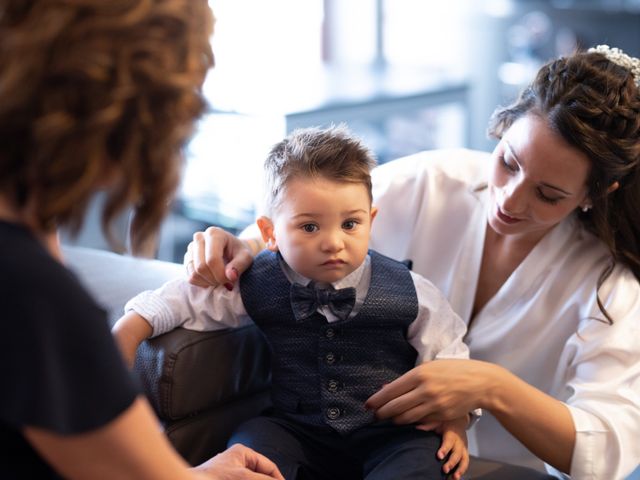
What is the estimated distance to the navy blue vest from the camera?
55.7 inches

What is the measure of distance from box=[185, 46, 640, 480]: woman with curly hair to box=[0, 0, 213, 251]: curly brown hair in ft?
2.13

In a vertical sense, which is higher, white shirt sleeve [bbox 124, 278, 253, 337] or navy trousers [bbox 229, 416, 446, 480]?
white shirt sleeve [bbox 124, 278, 253, 337]

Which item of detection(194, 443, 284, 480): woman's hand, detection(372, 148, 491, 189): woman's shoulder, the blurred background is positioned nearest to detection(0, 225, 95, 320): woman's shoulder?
detection(194, 443, 284, 480): woman's hand

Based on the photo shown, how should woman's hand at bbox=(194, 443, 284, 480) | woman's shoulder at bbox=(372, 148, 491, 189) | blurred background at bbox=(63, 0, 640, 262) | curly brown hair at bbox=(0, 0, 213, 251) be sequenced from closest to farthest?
curly brown hair at bbox=(0, 0, 213, 251) < woman's hand at bbox=(194, 443, 284, 480) < woman's shoulder at bbox=(372, 148, 491, 189) < blurred background at bbox=(63, 0, 640, 262)

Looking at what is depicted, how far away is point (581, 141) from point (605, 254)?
0.26m

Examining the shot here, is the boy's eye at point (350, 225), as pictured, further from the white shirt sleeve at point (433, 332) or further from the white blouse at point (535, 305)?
the white blouse at point (535, 305)

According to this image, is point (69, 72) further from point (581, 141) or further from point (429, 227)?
point (429, 227)

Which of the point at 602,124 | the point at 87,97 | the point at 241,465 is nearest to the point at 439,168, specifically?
the point at 602,124

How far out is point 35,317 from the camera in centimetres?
80

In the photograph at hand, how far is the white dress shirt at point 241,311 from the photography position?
4.76 feet

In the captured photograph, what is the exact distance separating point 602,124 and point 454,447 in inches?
22.5

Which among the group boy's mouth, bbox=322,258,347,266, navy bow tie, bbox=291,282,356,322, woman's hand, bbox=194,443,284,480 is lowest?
woman's hand, bbox=194,443,284,480

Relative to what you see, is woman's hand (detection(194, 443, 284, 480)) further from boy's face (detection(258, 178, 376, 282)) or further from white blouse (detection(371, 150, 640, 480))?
white blouse (detection(371, 150, 640, 480))

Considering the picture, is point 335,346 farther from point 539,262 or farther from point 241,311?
point 539,262
